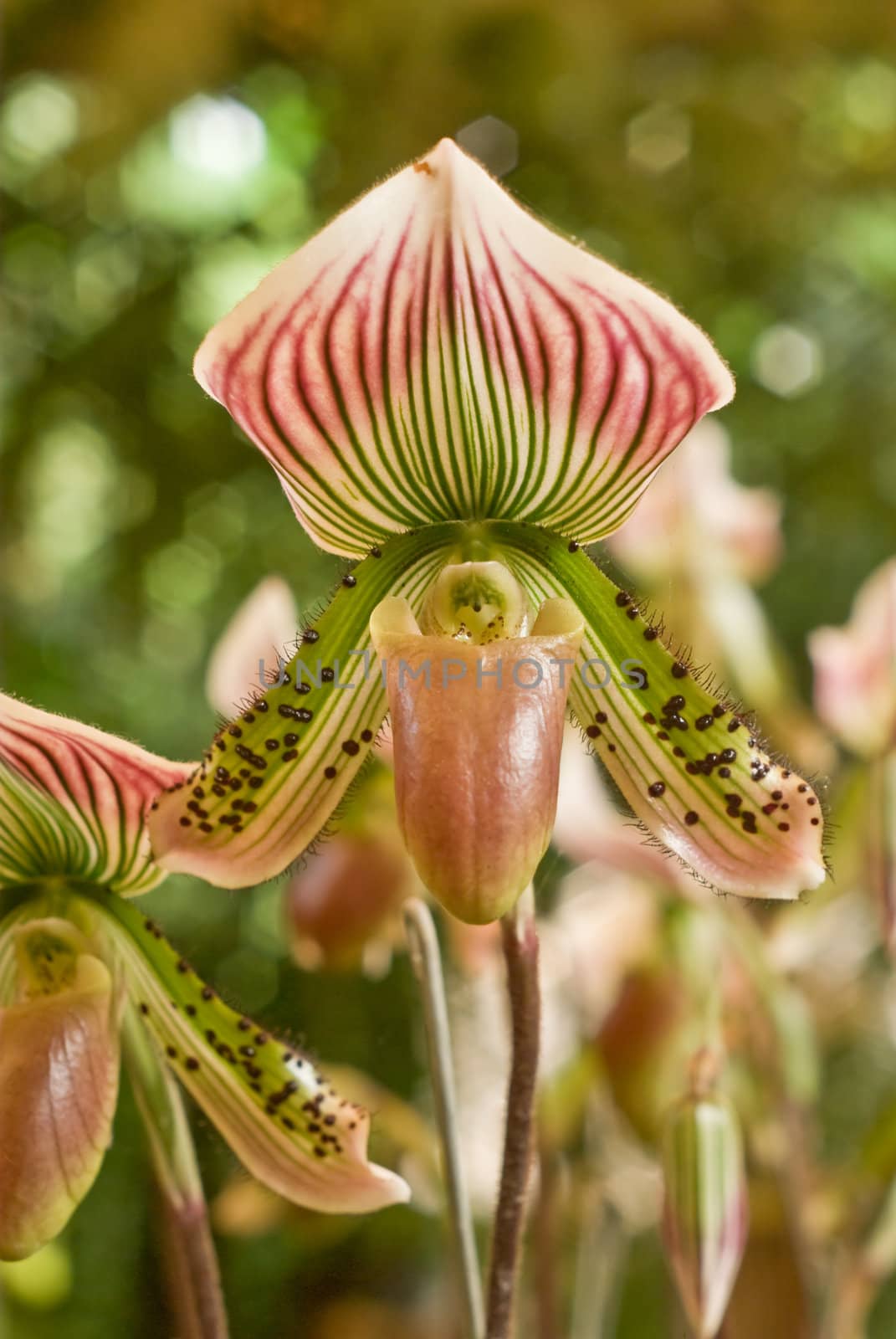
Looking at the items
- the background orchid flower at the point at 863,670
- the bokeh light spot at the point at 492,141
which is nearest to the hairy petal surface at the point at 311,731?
the background orchid flower at the point at 863,670

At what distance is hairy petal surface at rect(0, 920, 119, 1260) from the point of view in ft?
1.34

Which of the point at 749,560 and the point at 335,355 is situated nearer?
the point at 335,355

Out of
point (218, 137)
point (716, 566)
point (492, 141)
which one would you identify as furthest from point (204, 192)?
point (716, 566)

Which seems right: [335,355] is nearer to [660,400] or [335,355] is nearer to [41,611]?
[660,400]

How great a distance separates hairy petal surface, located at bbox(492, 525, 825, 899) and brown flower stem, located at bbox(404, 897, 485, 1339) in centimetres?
10

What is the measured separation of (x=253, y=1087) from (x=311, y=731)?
0.15m

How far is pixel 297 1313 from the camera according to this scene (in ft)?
2.33

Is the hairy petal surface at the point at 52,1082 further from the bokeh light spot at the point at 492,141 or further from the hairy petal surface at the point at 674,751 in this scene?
the bokeh light spot at the point at 492,141

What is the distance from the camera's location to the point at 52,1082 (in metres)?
0.42

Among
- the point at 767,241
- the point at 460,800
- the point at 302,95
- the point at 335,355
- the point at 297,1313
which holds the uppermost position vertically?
the point at 767,241

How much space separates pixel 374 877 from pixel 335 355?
349 mm

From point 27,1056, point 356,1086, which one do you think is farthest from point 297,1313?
point 27,1056

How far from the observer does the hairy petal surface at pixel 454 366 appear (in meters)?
0.35

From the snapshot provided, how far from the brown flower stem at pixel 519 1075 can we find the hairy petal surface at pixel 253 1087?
5 cm
